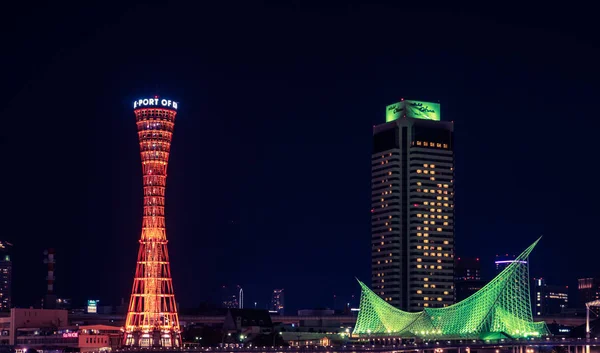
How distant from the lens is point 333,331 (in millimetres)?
189625

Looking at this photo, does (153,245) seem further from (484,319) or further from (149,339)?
(484,319)

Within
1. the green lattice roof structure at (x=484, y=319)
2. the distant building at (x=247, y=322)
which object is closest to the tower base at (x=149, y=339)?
the distant building at (x=247, y=322)

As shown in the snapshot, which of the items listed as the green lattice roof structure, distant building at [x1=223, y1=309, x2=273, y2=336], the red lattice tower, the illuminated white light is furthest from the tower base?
the green lattice roof structure

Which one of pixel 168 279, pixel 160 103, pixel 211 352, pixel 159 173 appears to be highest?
pixel 160 103

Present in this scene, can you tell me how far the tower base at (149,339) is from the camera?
125500 millimetres

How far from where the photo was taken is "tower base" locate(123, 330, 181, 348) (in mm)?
125500

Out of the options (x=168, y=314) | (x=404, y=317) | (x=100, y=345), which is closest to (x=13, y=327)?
(x=100, y=345)

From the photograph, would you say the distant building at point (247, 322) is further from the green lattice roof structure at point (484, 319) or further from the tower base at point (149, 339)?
the tower base at point (149, 339)

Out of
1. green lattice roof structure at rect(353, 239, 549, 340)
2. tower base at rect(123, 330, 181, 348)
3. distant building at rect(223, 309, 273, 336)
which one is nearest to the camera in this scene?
tower base at rect(123, 330, 181, 348)

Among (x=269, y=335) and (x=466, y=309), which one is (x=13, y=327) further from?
(x=466, y=309)

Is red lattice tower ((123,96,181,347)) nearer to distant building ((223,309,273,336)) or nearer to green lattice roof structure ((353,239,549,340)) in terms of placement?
distant building ((223,309,273,336))

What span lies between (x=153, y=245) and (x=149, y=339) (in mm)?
11243

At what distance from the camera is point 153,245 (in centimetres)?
12300

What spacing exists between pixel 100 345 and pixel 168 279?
50.1 ft
